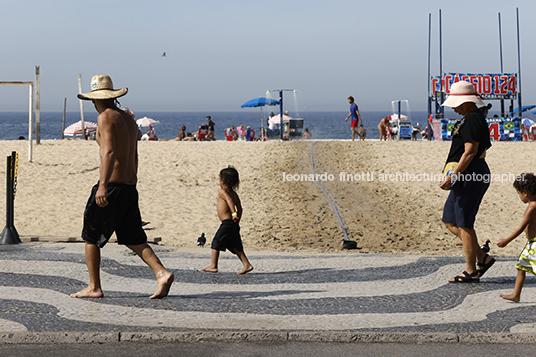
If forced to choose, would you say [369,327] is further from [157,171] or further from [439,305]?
[157,171]

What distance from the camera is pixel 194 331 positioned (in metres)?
4.25

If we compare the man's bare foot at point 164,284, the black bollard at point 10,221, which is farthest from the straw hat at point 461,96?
the black bollard at point 10,221

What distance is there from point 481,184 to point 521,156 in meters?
16.3

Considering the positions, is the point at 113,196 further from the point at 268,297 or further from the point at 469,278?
the point at 469,278

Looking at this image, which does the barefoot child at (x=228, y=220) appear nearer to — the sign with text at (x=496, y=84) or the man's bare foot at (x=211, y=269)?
the man's bare foot at (x=211, y=269)

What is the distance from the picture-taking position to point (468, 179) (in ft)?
18.7

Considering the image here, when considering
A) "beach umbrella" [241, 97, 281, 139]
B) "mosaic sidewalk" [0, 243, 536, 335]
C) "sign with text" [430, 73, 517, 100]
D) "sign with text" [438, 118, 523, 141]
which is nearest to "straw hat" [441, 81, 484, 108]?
"mosaic sidewalk" [0, 243, 536, 335]

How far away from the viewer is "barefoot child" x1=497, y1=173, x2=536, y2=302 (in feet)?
16.5

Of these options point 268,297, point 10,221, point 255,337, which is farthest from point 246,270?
point 10,221

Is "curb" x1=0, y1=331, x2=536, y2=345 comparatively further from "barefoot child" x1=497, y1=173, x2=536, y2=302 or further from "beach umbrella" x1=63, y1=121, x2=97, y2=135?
"beach umbrella" x1=63, y1=121, x2=97, y2=135

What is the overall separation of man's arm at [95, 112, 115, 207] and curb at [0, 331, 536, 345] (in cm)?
121

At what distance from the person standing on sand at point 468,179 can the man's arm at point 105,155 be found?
2.98 metres

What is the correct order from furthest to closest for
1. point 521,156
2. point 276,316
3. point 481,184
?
point 521,156 < point 481,184 < point 276,316

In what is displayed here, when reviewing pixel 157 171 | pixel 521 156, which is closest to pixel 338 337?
pixel 157 171
